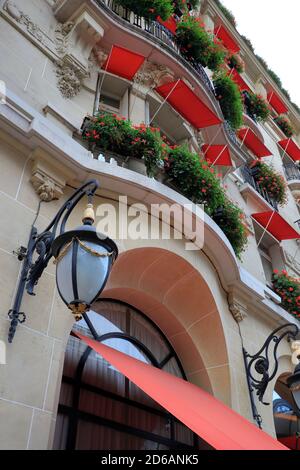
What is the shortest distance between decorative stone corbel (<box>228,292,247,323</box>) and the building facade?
2cm

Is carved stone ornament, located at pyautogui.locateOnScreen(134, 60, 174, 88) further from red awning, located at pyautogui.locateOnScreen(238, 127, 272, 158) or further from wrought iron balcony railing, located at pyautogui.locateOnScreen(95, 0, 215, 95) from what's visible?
red awning, located at pyautogui.locateOnScreen(238, 127, 272, 158)

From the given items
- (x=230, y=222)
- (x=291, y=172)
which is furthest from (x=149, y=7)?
(x=291, y=172)

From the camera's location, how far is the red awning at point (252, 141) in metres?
13.4

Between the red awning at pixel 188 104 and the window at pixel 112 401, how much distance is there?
472 centimetres

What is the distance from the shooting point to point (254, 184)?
12883 millimetres

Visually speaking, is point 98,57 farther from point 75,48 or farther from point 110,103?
point 110,103

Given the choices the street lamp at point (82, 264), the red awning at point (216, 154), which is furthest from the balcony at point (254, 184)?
the street lamp at point (82, 264)

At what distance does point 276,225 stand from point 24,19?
776cm

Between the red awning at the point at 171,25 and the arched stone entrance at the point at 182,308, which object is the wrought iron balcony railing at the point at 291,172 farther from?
the arched stone entrance at the point at 182,308

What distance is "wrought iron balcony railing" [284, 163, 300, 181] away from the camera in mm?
17484

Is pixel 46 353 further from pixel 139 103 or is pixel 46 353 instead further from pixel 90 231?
pixel 139 103

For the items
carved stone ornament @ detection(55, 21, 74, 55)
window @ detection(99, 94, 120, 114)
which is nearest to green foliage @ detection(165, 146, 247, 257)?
window @ detection(99, 94, 120, 114)

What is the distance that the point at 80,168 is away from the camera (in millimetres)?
5402

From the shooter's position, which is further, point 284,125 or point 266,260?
point 284,125
